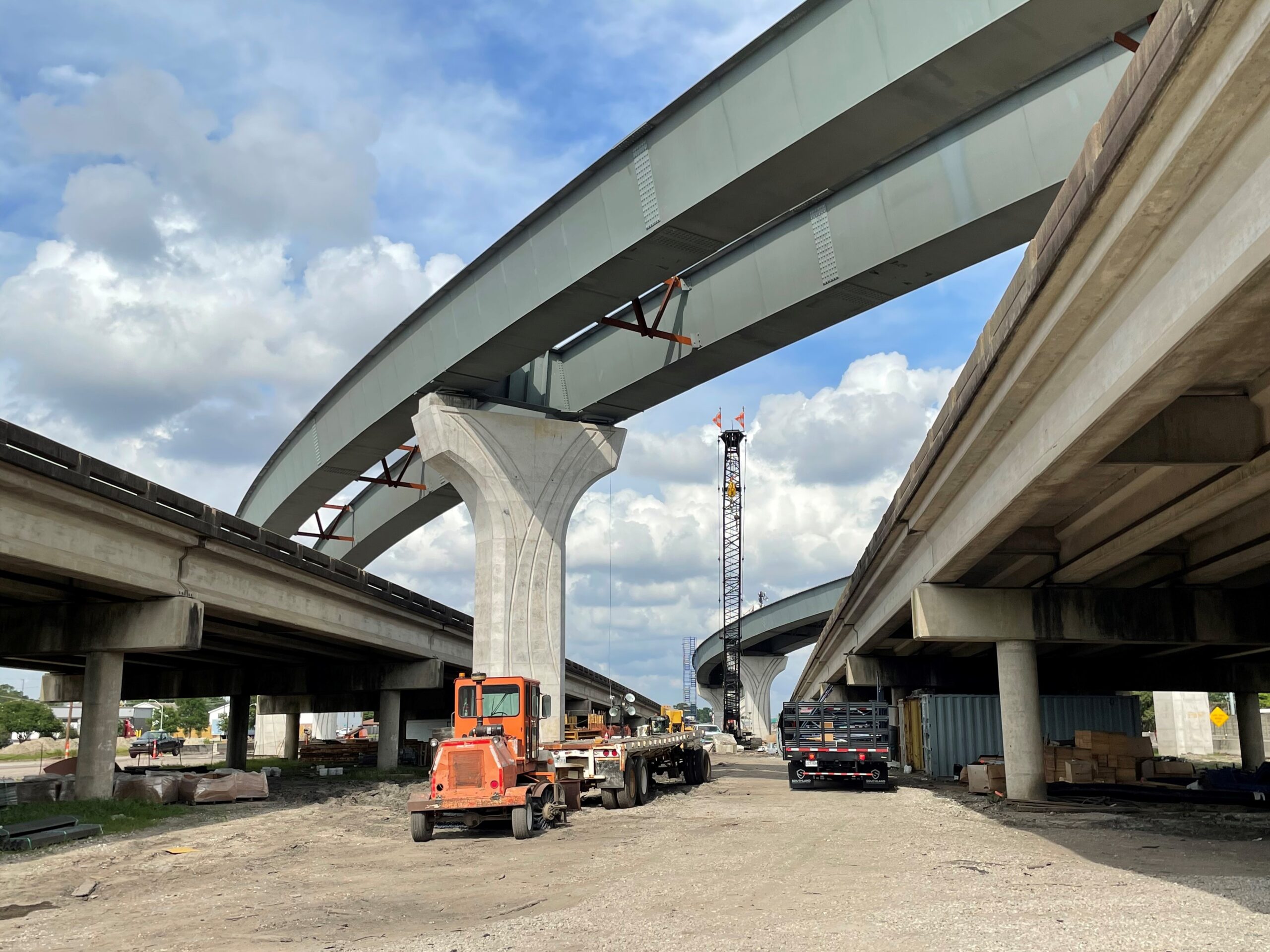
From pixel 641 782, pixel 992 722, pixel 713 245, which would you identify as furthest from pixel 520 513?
pixel 992 722

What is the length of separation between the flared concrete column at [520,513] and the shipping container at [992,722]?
15.7m

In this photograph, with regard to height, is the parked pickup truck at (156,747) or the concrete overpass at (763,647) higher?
the concrete overpass at (763,647)

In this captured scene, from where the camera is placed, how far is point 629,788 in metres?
23.1

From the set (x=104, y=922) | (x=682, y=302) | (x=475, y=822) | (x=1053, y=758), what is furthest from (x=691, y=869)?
(x=1053, y=758)

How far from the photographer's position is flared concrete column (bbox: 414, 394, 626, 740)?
2544 centimetres

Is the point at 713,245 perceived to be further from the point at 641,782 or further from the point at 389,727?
the point at 389,727

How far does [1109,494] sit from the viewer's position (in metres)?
16.6

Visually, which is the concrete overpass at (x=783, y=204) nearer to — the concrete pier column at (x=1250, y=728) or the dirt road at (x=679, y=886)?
the dirt road at (x=679, y=886)

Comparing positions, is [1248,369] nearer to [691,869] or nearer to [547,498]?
Answer: [691,869]

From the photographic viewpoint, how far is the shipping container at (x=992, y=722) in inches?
1409

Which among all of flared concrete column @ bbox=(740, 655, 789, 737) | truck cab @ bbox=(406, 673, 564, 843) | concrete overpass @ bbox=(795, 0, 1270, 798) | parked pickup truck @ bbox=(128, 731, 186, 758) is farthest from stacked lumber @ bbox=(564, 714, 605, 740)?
flared concrete column @ bbox=(740, 655, 789, 737)

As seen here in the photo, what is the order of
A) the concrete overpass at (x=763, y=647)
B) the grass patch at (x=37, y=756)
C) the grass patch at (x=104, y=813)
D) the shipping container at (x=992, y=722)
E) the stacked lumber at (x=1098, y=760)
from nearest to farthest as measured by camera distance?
the grass patch at (x=104, y=813)
the stacked lumber at (x=1098, y=760)
the shipping container at (x=992, y=722)
the grass patch at (x=37, y=756)
the concrete overpass at (x=763, y=647)

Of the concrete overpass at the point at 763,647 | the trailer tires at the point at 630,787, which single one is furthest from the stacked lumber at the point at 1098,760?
the concrete overpass at the point at 763,647

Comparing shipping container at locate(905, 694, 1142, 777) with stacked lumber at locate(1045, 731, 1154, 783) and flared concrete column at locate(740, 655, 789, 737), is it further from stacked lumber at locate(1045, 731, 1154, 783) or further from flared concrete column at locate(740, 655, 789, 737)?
flared concrete column at locate(740, 655, 789, 737)
